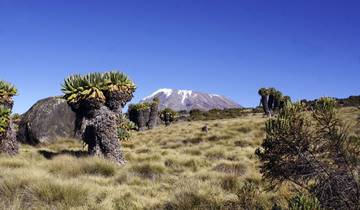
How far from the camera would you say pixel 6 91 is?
21516 mm

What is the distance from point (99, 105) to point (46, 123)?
45.5ft

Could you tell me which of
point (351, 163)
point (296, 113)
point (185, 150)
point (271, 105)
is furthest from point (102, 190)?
point (271, 105)

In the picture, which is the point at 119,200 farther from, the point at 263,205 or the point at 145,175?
the point at 145,175

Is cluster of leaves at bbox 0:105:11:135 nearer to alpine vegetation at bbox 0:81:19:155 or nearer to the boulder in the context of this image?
alpine vegetation at bbox 0:81:19:155

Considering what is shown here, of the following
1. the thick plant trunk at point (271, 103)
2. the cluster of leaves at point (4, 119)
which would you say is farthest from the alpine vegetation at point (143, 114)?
the cluster of leaves at point (4, 119)

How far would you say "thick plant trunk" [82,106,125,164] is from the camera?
60.6ft

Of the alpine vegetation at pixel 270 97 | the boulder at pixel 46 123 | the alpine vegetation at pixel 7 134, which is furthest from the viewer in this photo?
the alpine vegetation at pixel 270 97

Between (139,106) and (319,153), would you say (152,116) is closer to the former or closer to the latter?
(139,106)

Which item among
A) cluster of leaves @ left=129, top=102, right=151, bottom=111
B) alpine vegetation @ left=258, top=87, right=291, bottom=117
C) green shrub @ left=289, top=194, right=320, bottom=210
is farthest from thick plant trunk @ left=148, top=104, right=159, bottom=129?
green shrub @ left=289, top=194, right=320, bottom=210

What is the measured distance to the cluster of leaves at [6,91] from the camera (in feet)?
69.7

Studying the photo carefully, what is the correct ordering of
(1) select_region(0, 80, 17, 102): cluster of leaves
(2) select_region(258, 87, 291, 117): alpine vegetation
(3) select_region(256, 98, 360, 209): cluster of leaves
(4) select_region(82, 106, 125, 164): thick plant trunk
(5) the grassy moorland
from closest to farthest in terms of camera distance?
(3) select_region(256, 98, 360, 209): cluster of leaves
(5) the grassy moorland
(4) select_region(82, 106, 125, 164): thick plant trunk
(1) select_region(0, 80, 17, 102): cluster of leaves
(2) select_region(258, 87, 291, 117): alpine vegetation

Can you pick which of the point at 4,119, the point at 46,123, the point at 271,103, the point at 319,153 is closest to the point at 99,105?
the point at 4,119

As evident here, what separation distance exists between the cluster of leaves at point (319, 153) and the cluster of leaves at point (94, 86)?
1131cm

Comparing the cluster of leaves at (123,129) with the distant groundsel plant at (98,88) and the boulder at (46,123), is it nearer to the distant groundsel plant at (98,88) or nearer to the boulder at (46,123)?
the boulder at (46,123)
